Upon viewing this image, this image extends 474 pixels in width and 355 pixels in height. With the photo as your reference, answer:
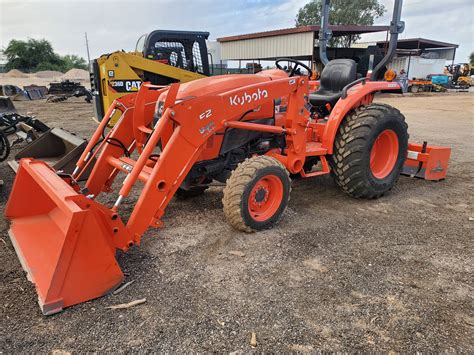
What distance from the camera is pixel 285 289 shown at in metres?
2.81

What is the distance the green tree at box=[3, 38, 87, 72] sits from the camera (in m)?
57.6

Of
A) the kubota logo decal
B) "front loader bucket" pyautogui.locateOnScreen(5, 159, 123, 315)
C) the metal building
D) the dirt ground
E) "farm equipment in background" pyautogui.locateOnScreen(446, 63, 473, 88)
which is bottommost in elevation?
"farm equipment in background" pyautogui.locateOnScreen(446, 63, 473, 88)

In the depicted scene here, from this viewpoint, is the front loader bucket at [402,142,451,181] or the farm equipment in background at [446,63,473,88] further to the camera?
the farm equipment in background at [446,63,473,88]

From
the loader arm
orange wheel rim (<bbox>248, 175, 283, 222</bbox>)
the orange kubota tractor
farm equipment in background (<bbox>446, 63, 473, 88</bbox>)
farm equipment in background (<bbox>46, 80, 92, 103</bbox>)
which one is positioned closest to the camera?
the orange kubota tractor

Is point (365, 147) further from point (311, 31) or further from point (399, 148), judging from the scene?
point (311, 31)

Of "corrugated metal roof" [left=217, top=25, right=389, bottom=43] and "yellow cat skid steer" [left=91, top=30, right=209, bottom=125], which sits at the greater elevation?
"corrugated metal roof" [left=217, top=25, right=389, bottom=43]

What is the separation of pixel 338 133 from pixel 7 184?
451cm

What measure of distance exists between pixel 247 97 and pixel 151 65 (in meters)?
5.45

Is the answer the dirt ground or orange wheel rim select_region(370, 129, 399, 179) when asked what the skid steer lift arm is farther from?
orange wheel rim select_region(370, 129, 399, 179)

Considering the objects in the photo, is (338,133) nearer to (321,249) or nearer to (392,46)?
(392,46)

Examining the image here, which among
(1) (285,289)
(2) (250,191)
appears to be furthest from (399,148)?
(1) (285,289)

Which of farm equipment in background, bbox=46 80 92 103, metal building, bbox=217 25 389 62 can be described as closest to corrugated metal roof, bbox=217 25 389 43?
metal building, bbox=217 25 389 62

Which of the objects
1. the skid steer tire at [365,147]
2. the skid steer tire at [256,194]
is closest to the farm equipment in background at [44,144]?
the skid steer tire at [256,194]

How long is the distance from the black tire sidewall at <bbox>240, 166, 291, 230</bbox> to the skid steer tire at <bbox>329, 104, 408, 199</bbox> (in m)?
0.98
